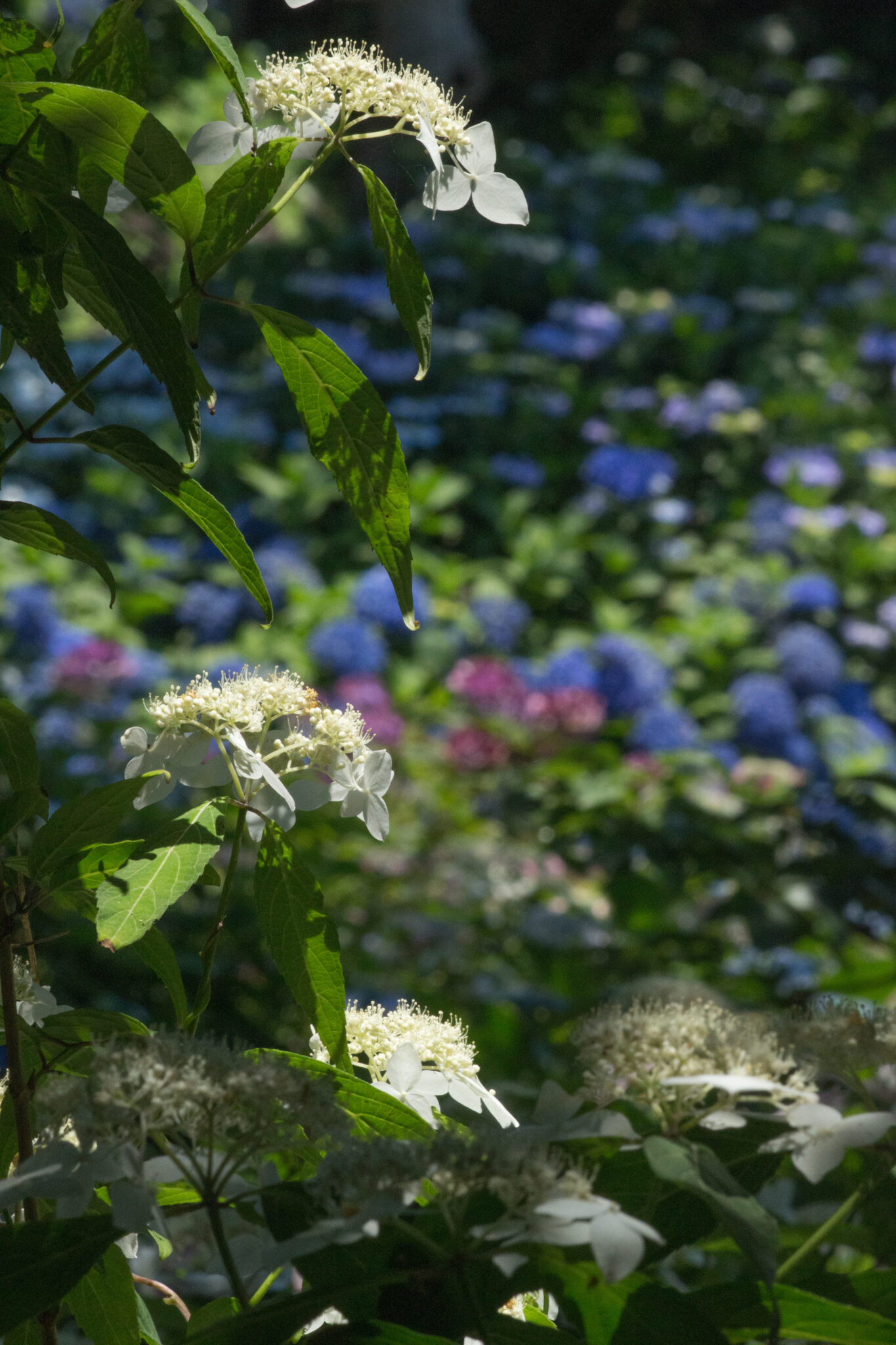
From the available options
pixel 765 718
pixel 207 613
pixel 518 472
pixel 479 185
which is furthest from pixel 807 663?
pixel 479 185

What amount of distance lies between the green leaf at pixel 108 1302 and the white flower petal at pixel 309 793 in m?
0.16

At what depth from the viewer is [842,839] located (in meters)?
1.66

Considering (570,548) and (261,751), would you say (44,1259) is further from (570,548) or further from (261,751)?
(570,548)

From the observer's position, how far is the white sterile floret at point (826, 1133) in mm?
368


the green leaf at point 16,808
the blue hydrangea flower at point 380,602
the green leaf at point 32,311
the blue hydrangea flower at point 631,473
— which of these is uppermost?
the green leaf at point 32,311

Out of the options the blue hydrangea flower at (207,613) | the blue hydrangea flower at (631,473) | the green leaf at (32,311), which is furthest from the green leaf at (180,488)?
the blue hydrangea flower at (631,473)

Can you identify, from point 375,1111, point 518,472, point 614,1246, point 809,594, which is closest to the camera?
point 614,1246

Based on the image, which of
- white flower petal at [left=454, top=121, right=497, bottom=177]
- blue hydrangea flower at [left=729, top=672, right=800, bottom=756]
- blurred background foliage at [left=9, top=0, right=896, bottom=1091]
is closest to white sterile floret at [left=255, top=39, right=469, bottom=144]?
white flower petal at [left=454, top=121, right=497, bottom=177]

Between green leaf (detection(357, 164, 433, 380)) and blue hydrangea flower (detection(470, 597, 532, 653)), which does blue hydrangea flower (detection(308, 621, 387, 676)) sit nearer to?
blue hydrangea flower (detection(470, 597, 532, 653))

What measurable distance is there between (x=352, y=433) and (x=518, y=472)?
2897mm

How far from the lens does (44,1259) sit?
320 mm

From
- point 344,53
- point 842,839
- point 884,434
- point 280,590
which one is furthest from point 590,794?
point 884,434

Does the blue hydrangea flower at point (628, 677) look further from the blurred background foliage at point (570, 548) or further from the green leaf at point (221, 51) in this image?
the green leaf at point (221, 51)

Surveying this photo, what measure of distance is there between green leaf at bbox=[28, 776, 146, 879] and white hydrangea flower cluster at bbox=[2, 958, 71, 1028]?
50mm
